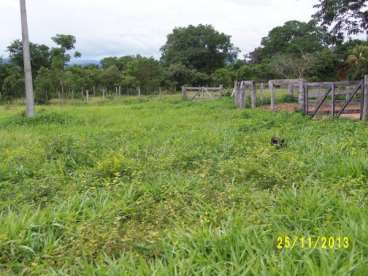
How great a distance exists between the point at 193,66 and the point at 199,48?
277cm

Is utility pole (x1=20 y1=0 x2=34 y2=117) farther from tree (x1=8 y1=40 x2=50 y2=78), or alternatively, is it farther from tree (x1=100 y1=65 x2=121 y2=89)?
tree (x1=8 y1=40 x2=50 y2=78)

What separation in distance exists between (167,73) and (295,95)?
26239 mm

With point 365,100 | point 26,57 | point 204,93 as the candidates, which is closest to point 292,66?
point 204,93

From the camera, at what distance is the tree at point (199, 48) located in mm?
56500

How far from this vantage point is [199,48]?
56.8 m

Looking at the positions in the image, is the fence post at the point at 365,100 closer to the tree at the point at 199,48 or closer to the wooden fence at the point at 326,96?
the wooden fence at the point at 326,96

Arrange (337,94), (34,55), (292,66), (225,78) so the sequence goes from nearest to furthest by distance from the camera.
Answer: (337,94)
(292,66)
(34,55)
(225,78)

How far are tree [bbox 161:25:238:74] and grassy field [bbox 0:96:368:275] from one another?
1997 inches

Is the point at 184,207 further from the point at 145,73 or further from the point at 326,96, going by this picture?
the point at 145,73

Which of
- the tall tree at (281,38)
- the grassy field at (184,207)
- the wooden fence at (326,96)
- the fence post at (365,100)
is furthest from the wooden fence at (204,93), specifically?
the tall tree at (281,38)

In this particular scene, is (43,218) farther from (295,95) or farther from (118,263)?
(295,95)

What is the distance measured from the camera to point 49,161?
6.12 metres

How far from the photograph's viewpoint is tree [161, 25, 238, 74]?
5650 centimetres

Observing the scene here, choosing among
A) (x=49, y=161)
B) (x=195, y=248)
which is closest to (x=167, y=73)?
(x=49, y=161)
